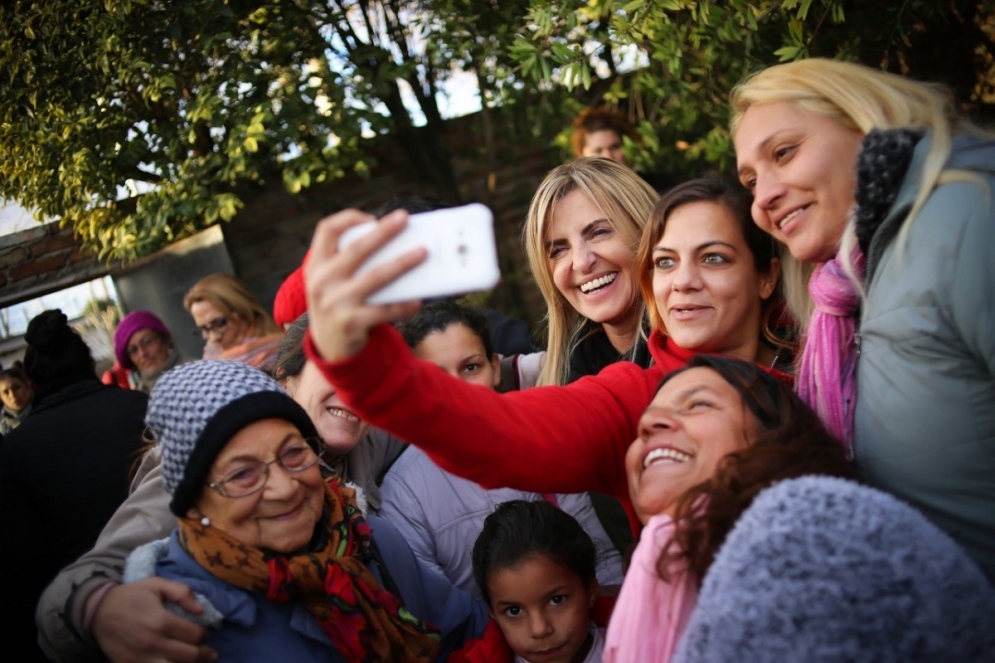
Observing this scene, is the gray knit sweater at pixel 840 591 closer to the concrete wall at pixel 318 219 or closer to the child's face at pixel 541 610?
the child's face at pixel 541 610

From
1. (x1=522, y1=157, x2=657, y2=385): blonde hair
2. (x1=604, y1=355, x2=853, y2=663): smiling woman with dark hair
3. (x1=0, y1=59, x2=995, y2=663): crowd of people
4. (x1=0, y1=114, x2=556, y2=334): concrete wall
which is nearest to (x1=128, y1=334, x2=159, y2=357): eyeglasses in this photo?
(x1=0, y1=114, x2=556, y2=334): concrete wall

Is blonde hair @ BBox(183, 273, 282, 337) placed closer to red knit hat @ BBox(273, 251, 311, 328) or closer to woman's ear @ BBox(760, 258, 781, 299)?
red knit hat @ BBox(273, 251, 311, 328)

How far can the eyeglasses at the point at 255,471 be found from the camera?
5.96ft

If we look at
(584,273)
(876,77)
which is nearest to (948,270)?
(876,77)

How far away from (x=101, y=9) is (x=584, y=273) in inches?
105

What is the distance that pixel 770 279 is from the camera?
2307mm

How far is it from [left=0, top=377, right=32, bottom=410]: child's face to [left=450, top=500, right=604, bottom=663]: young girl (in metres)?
3.84

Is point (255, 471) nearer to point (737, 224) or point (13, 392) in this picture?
point (737, 224)

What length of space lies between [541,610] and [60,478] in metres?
1.81

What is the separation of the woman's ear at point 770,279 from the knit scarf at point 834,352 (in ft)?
1.43

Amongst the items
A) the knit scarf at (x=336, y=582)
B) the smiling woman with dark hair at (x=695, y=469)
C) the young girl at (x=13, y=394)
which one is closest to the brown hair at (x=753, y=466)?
the smiling woman with dark hair at (x=695, y=469)

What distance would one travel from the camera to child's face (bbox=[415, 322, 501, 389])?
2.77 metres

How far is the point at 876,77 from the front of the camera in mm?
1913

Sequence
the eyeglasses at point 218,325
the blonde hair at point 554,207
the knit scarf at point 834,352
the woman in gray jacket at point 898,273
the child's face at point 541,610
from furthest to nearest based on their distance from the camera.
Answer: the eyeglasses at point 218,325, the blonde hair at point 554,207, the child's face at point 541,610, the knit scarf at point 834,352, the woman in gray jacket at point 898,273
